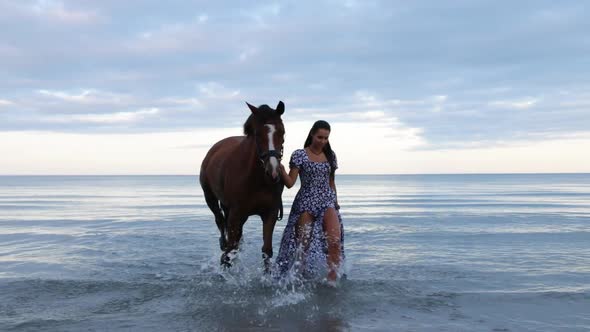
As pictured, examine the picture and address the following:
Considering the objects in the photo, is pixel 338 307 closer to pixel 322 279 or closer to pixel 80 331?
pixel 322 279

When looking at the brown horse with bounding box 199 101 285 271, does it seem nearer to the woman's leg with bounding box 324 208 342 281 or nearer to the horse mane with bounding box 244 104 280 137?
the horse mane with bounding box 244 104 280 137

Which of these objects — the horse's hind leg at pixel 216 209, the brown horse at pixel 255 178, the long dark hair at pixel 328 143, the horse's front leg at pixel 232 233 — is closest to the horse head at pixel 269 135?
the brown horse at pixel 255 178

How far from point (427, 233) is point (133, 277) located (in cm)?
808

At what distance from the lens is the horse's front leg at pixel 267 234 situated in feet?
23.3

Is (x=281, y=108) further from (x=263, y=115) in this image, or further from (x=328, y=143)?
(x=328, y=143)

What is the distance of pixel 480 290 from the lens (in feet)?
22.2

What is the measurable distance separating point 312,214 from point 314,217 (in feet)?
0.24

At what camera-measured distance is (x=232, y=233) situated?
7309 millimetres

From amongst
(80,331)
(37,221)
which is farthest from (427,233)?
(37,221)

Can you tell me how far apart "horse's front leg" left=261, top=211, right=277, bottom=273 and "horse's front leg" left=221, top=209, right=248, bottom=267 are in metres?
0.31

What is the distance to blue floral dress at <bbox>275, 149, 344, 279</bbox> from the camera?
661cm

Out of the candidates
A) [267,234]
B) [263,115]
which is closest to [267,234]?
[267,234]

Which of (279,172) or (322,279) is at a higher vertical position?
(279,172)

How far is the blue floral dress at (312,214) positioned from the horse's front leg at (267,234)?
165 mm
